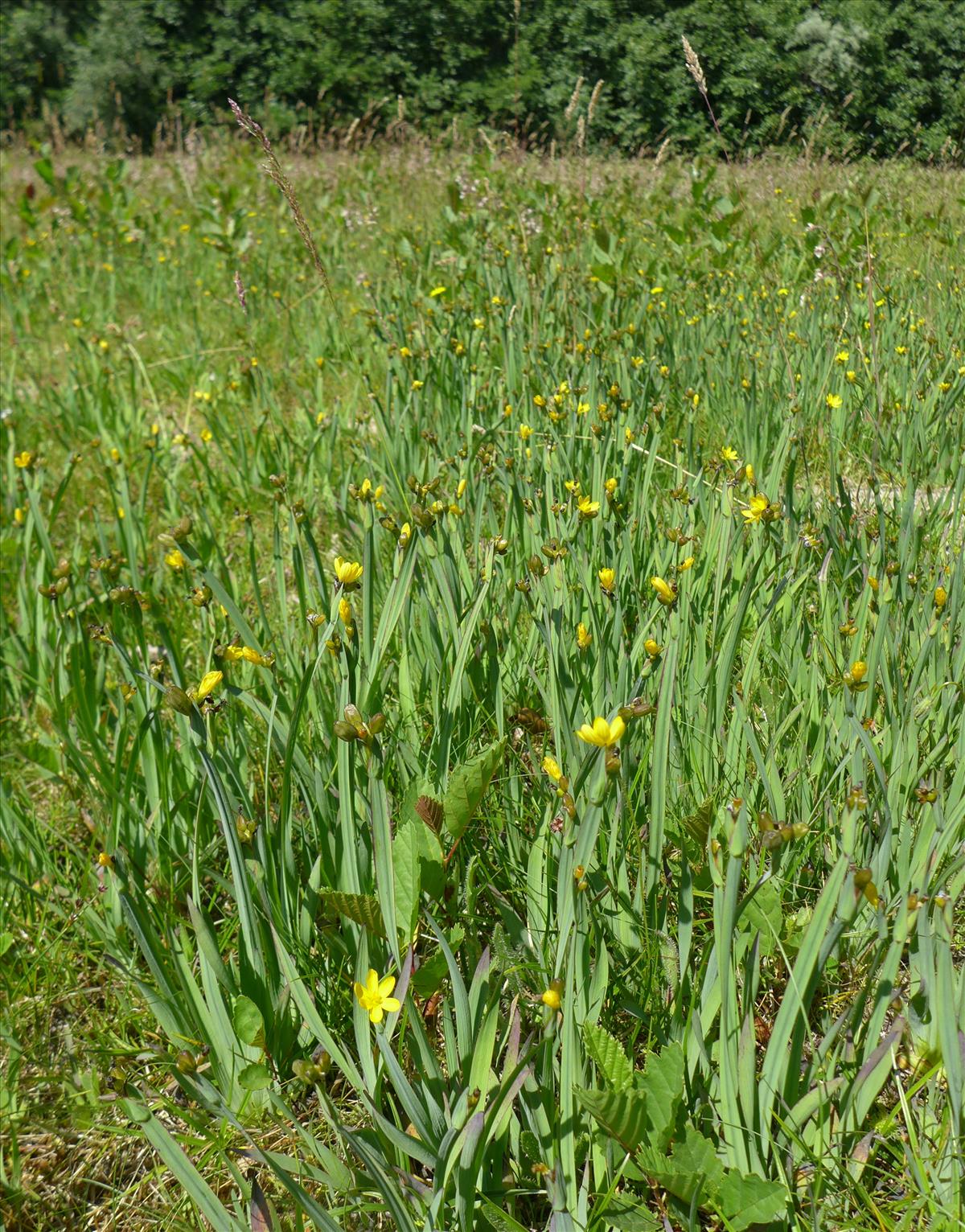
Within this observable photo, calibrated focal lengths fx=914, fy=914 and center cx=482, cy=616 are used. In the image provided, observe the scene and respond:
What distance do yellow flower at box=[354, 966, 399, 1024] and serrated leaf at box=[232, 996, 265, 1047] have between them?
0.19m

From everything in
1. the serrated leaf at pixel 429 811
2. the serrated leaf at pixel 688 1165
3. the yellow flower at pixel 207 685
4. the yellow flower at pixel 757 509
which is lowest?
the serrated leaf at pixel 688 1165

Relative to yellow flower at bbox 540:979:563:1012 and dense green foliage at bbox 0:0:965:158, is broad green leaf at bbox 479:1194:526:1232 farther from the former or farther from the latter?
dense green foliage at bbox 0:0:965:158

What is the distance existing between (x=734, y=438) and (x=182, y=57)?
19.6m

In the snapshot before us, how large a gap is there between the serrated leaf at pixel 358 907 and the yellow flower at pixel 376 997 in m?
0.08

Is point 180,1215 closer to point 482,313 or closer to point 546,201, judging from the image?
point 482,313

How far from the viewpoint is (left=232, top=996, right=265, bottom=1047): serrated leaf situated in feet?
3.67

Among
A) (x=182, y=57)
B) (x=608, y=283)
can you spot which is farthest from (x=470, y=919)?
(x=182, y=57)

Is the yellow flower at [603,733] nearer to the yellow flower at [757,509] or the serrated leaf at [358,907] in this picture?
the serrated leaf at [358,907]

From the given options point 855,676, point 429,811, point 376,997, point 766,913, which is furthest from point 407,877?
point 855,676

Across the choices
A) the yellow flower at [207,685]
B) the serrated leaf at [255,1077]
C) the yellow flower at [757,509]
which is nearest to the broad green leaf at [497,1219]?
the serrated leaf at [255,1077]

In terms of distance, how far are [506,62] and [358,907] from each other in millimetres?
16947

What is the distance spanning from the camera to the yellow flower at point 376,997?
0.97 meters

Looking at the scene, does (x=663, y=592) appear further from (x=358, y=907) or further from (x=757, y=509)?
(x=358, y=907)

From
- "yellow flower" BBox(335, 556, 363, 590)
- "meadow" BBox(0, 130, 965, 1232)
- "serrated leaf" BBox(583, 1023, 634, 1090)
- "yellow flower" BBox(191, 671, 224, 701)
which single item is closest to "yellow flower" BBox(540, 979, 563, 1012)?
"meadow" BBox(0, 130, 965, 1232)
